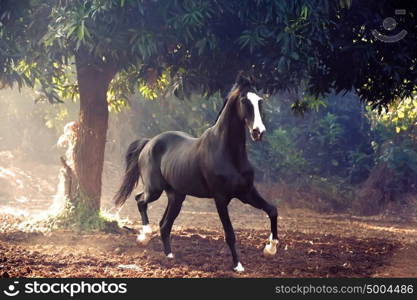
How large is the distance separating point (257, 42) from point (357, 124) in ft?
57.2

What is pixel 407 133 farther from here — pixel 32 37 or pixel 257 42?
pixel 32 37

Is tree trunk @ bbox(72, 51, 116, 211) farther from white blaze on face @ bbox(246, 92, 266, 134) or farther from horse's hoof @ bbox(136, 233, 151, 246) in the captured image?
white blaze on face @ bbox(246, 92, 266, 134)

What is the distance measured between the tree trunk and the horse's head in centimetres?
571

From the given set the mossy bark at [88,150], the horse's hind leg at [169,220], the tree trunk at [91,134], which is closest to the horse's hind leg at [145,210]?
the horse's hind leg at [169,220]

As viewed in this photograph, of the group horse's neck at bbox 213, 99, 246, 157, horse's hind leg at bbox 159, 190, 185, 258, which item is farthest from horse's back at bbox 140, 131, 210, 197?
horse's neck at bbox 213, 99, 246, 157

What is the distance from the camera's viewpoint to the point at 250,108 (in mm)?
7672

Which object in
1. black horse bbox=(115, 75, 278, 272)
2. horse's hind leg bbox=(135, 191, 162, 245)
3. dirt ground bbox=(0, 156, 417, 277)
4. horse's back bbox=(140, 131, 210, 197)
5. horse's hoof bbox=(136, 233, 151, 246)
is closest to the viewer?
black horse bbox=(115, 75, 278, 272)

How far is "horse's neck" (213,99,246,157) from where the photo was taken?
818 cm

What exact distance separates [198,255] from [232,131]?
2587 mm

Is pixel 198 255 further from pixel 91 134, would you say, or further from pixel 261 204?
pixel 91 134

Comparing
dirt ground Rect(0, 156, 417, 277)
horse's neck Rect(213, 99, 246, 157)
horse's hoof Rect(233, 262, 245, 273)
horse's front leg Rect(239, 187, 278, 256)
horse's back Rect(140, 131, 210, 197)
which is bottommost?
dirt ground Rect(0, 156, 417, 277)

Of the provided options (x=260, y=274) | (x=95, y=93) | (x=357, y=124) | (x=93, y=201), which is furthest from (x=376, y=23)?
(x=357, y=124)

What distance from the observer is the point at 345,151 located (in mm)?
25312

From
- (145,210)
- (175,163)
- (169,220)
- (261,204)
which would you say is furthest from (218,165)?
(145,210)
